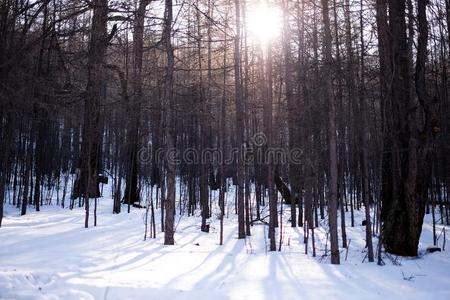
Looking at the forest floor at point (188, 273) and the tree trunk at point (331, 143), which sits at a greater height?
the tree trunk at point (331, 143)

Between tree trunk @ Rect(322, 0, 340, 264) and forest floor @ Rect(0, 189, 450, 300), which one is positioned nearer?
forest floor @ Rect(0, 189, 450, 300)

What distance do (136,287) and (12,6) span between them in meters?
3.87

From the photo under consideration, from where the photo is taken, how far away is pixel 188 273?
235 inches

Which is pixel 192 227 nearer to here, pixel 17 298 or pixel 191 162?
pixel 191 162

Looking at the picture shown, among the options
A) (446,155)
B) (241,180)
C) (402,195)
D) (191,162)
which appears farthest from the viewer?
(191,162)

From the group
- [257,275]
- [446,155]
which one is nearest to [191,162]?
[446,155]

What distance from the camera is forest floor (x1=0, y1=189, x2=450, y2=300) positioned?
4.93 meters

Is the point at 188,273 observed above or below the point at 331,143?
below

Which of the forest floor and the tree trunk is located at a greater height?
the tree trunk

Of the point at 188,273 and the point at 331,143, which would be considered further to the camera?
the point at 331,143

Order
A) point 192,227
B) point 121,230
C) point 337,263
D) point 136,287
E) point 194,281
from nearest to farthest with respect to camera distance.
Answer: point 136,287
point 194,281
point 337,263
point 121,230
point 192,227

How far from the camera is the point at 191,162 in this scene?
19828 mm

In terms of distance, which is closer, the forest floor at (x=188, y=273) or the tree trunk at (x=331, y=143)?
the forest floor at (x=188, y=273)

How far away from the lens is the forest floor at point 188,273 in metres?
4.93
